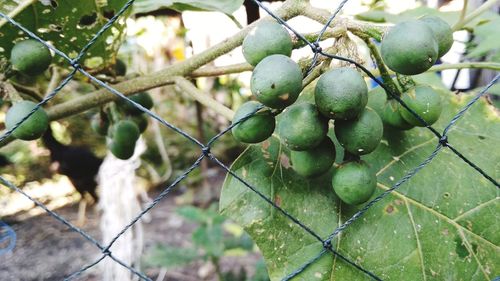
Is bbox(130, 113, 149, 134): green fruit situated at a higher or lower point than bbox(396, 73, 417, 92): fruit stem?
lower

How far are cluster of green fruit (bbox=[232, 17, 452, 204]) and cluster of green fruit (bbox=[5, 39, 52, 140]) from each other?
0.36 m

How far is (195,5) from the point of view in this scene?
1128 millimetres

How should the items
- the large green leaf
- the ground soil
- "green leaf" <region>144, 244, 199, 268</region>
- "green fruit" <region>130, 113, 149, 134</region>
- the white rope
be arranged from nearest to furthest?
the large green leaf < "green fruit" <region>130, 113, 149, 134</region> < the ground soil < "green leaf" <region>144, 244, 199, 268</region> < the white rope

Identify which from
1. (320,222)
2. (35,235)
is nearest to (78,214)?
(35,235)

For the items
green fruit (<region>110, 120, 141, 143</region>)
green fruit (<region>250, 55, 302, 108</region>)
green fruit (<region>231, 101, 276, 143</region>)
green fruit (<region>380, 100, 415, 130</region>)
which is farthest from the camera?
green fruit (<region>110, 120, 141, 143</region>)

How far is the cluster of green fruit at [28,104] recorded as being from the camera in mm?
863

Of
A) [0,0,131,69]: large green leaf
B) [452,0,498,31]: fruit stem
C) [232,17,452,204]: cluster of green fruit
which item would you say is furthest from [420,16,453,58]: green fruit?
[0,0,131,69]: large green leaf

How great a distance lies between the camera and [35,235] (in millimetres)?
2449

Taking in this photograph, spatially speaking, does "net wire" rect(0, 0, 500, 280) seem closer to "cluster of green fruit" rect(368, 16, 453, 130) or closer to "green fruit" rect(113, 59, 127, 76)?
"cluster of green fruit" rect(368, 16, 453, 130)

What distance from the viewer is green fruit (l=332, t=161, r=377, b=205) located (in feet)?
2.49

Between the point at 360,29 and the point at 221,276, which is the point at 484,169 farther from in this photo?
the point at 221,276

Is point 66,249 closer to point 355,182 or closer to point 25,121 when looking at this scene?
point 25,121

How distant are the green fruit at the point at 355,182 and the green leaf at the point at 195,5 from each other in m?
0.49

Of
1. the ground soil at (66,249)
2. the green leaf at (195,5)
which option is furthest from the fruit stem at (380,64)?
the ground soil at (66,249)
